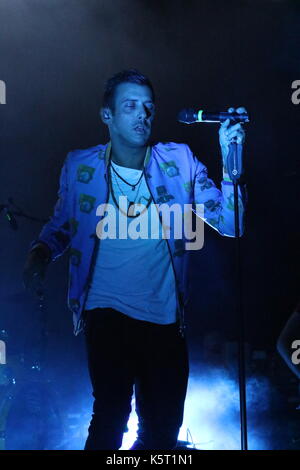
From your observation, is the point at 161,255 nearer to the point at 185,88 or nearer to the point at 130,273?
the point at 130,273

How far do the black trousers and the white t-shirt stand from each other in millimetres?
46

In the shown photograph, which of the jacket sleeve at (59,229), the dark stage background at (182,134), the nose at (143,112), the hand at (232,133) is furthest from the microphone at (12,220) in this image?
the hand at (232,133)

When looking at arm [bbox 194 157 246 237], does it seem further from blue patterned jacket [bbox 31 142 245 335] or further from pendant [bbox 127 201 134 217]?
pendant [bbox 127 201 134 217]

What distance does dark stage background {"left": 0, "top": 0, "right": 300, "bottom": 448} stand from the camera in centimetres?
365

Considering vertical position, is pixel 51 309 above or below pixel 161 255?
above

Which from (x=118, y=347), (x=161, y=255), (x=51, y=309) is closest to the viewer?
(x=118, y=347)

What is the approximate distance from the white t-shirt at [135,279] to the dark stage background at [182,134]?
4.84 feet

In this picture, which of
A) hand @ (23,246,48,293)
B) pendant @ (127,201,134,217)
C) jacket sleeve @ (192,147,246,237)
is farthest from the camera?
pendant @ (127,201,134,217)

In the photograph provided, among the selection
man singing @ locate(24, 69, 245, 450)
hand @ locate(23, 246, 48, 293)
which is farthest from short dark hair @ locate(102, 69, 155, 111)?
hand @ locate(23, 246, 48, 293)

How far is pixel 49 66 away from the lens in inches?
145

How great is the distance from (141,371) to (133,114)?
1.23m

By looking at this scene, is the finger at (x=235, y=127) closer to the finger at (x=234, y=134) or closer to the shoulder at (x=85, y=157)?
the finger at (x=234, y=134)
